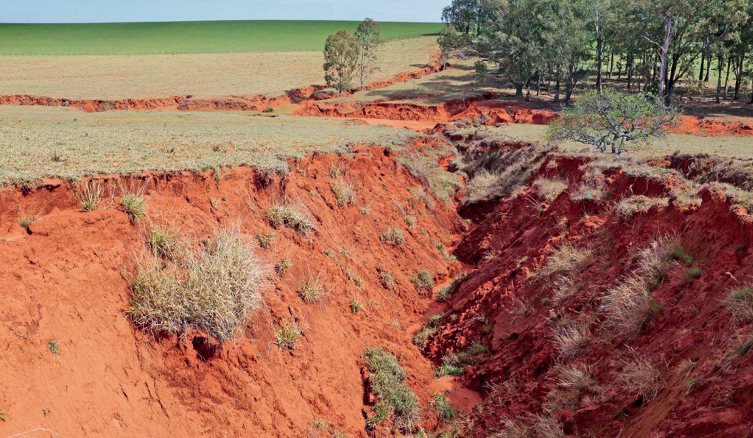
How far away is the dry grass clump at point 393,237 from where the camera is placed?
13.7m

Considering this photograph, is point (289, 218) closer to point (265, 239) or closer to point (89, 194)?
point (265, 239)

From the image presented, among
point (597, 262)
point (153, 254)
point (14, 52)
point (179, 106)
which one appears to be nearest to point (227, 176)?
point (153, 254)

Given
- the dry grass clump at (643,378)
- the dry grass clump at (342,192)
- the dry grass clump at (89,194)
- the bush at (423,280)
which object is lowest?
the bush at (423,280)

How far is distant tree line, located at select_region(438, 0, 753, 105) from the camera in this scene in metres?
33.7

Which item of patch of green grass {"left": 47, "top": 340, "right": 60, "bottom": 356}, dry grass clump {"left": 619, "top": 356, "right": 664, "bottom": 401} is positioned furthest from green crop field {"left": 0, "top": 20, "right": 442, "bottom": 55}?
dry grass clump {"left": 619, "top": 356, "right": 664, "bottom": 401}

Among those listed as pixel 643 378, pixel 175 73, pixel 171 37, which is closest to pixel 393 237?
pixel 643 378

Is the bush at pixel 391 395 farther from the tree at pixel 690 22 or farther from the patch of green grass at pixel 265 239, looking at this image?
the tree at pixel 690 22

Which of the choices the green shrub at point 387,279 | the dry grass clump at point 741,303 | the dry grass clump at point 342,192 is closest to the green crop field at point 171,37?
the dry grass clump at point 342,192

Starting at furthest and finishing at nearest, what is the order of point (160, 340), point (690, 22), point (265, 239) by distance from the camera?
point (690, 22) < point (265, 239) < point (160, 340)

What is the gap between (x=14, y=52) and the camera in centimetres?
8625

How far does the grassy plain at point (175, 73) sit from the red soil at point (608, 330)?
145 ft

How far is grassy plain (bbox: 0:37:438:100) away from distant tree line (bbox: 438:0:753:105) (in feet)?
64.0

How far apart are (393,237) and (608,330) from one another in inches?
288

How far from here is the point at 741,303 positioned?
5535 millimetres
